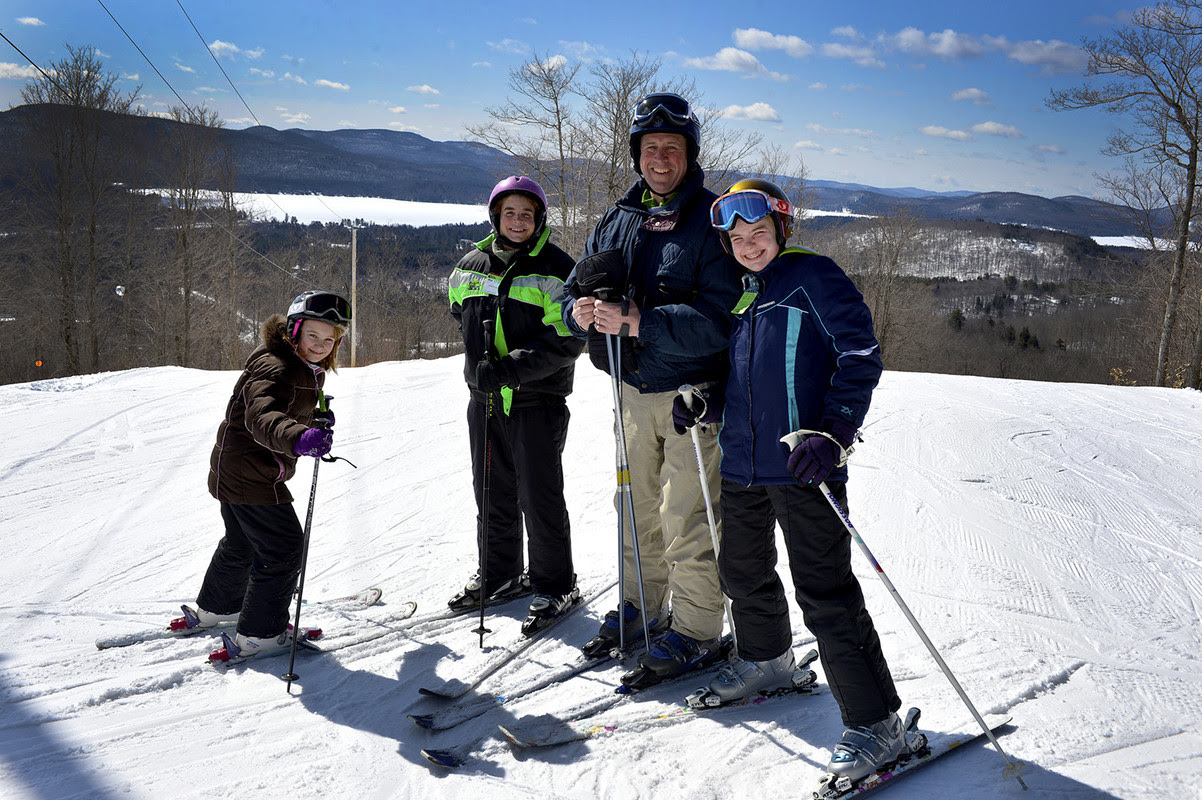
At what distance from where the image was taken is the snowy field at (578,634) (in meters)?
2.45

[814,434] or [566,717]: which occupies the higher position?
[814,434]

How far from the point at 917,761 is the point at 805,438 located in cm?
120

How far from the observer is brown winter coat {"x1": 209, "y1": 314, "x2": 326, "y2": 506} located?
3.19m

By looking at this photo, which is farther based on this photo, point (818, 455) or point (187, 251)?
point (187, 251)

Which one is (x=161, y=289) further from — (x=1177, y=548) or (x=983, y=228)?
(x=983, y=228)

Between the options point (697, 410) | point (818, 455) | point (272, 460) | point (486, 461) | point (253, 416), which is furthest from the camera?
point (486, 461)

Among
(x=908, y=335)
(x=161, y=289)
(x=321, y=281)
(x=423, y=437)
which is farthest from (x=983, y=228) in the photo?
(x=423, y=437)

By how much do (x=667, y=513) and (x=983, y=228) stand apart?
13760cm

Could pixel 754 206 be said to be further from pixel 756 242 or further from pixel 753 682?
pixel 753 682

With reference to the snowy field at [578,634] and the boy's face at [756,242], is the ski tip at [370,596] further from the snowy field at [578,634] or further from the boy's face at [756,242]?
the boy's face at [756,242]

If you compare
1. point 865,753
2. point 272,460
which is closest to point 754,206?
point 865,753

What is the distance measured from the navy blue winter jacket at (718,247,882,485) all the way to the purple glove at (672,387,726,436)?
209 millimetres

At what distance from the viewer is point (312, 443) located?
2.95 m

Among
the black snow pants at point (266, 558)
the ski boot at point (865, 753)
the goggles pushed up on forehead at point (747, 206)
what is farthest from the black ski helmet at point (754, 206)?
the black snow pants at point (266, 558)
